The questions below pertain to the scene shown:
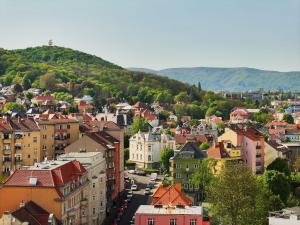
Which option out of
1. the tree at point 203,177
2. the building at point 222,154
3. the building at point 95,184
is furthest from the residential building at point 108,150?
the building at point 222,154

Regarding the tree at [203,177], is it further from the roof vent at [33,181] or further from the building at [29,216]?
the building at [29,216]

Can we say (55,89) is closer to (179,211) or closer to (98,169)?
(98,169)

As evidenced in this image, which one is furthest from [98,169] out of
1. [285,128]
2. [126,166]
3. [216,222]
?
[285,128]

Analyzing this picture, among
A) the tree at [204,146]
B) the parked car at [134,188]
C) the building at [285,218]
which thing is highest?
the tree at [204,146]

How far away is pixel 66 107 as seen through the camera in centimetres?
15012

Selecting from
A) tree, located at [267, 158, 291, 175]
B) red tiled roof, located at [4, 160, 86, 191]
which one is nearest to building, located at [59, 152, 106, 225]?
red tiled roof, located at [4, 160, 86, 191]

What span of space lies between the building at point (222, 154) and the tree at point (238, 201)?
13.7 meters

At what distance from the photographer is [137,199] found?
74375 mm

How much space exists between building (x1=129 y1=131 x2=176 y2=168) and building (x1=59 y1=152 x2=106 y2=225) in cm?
3898

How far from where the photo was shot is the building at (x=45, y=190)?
5191cm

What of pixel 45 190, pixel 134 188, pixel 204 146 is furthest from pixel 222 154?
pixel 45 190

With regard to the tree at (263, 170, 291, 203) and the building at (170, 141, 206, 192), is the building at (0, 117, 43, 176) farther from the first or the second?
the tree at (263, 170, 291, 203)

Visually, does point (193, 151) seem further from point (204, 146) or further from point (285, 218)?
point (285, 218)

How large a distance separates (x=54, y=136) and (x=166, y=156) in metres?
22.7
